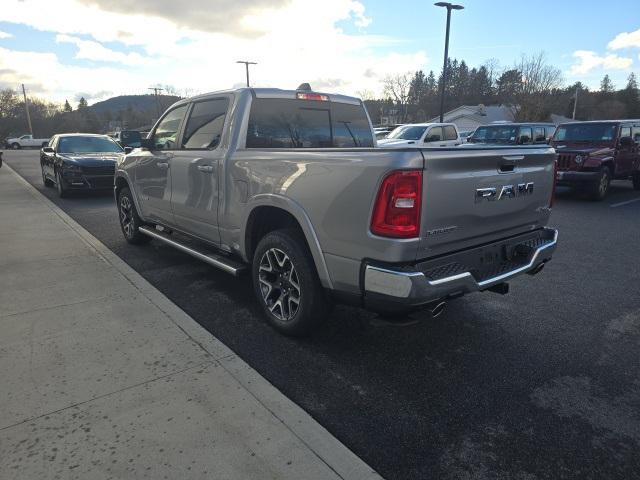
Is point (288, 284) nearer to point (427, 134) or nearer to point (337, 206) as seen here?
point (337, 206)

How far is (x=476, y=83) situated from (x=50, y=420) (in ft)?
326

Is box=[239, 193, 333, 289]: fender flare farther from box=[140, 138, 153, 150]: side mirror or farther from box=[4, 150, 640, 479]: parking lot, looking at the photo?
box=[140, 138, 153, 150]: side mirror

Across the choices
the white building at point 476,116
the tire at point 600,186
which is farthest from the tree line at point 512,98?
the tire at point 600,186

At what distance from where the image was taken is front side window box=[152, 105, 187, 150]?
4.95m

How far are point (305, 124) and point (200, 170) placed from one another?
1.11 m

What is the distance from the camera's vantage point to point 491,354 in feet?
10.9

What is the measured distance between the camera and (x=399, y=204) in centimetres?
258

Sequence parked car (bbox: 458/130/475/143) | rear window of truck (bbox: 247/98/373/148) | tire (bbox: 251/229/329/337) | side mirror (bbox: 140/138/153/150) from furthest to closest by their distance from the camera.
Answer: parked car (bbox: 458/130/475/143) → side mirror (bbox: 140/138/153/150) → rear window of truck (bbox: 247/98/373/148) → tire (bbox: 251/229/329/337)

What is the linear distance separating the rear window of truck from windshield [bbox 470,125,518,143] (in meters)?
10.5

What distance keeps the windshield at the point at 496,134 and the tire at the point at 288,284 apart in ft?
40.0

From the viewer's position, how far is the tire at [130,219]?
614 centimetres

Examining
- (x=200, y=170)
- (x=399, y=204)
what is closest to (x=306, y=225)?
(x=399, y=204)

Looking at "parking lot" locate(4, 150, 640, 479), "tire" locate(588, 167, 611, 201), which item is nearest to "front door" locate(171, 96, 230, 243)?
"parking lot" locate(4, 150, 640, 479)

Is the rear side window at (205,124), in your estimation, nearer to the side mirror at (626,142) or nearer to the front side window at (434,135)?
the side mirror at (626,142)
